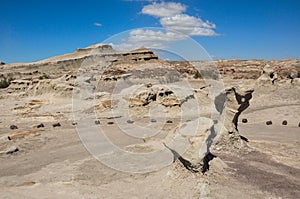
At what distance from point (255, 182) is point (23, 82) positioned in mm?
29490

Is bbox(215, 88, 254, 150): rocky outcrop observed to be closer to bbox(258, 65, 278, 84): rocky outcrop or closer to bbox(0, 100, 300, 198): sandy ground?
bbox(0, 100, 300, 198): sandy ground

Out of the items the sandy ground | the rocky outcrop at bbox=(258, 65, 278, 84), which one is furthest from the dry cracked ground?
the rocky outcrop at bbox=(258, 65, 278, 84)

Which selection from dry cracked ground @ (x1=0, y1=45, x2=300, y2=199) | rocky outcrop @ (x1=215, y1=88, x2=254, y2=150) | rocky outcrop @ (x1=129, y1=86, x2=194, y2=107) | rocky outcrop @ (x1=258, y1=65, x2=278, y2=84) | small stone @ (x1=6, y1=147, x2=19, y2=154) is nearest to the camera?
dry cracked ground @ (x1=0, y1=45, x2=300, y2=199)

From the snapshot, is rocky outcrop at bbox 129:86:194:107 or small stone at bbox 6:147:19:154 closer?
small stone at bbox 6:147:19:154

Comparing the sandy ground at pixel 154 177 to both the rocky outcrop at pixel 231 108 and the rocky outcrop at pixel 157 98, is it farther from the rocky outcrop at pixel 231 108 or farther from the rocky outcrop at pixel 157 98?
the rocky outcrop at pixel 157 98

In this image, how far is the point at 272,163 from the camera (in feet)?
33.4

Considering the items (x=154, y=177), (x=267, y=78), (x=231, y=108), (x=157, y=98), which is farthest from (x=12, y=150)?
(x=267, y=78)

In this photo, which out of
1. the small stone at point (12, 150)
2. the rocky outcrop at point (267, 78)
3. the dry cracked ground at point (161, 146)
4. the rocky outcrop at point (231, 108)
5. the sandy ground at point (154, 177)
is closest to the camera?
the sandy ground at point (154, 177)

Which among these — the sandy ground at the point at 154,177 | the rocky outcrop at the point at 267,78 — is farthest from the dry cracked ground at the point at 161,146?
the rocky outcrop at the point at 267,78

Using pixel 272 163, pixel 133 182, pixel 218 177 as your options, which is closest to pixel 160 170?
pixel 133 182

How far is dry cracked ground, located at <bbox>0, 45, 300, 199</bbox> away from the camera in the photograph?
324 inches

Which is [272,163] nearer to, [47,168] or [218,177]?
[218,177]

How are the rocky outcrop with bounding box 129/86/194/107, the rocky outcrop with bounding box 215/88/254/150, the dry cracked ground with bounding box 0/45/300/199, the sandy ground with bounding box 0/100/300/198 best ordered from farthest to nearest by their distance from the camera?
the rocky outcrop with bounding box 129/86/194/107 → the rocky outcrop with bounding box 215/88/254/150 → the dry cracked ground with bounding box 0/45/300/199 → the sandy ground with bounding box 0/100/300/198

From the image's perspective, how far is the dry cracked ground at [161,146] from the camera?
8.23m
